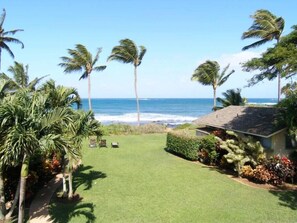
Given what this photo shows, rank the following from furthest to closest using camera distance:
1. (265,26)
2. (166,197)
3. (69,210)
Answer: (265,26)
(166,197)
(69,210)

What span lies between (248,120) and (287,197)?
25.0 ft

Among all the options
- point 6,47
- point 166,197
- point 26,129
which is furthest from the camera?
point 6,47

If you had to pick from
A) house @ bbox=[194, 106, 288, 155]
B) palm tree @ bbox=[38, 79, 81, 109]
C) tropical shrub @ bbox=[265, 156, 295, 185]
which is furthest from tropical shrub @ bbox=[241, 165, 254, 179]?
palm tree @ bbox=[38, 79, 81, 109]

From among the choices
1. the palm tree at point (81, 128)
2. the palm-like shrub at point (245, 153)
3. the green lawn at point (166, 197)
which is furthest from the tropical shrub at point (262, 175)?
the palm tree at point (81, 128)

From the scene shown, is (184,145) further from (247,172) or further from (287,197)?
(287,197)

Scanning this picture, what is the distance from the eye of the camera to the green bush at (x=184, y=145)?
64.9 feet

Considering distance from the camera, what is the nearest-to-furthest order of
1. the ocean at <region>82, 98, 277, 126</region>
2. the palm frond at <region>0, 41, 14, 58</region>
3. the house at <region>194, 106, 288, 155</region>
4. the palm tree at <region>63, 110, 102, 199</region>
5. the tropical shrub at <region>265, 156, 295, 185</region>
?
the palm tree at <region>63, 110, 102, 199</region>
the tropical shrub at <region>265, 156, 295, 185</region>
the house at <region>194, 106, 288, 155</region>
the palm frond at <region>0, 41, 14, 58</region>
the ocean at <region>82, 98, 277, 126</region>

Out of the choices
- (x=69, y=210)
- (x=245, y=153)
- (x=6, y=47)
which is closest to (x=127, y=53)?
(x=6, y=47)

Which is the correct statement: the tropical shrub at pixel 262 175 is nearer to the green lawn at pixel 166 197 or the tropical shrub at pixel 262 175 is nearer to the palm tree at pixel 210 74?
the green lawn at pixel 166 197

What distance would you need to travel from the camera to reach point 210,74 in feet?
131

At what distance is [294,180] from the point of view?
595 inches

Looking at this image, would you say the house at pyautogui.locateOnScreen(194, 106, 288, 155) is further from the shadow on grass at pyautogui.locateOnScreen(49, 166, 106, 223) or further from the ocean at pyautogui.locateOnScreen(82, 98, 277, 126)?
the ocean at pyautogui.locateOnScreen(82, 98, 277, 126)

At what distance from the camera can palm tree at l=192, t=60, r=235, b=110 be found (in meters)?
39.7

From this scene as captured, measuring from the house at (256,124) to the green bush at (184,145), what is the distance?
8.23 feet
